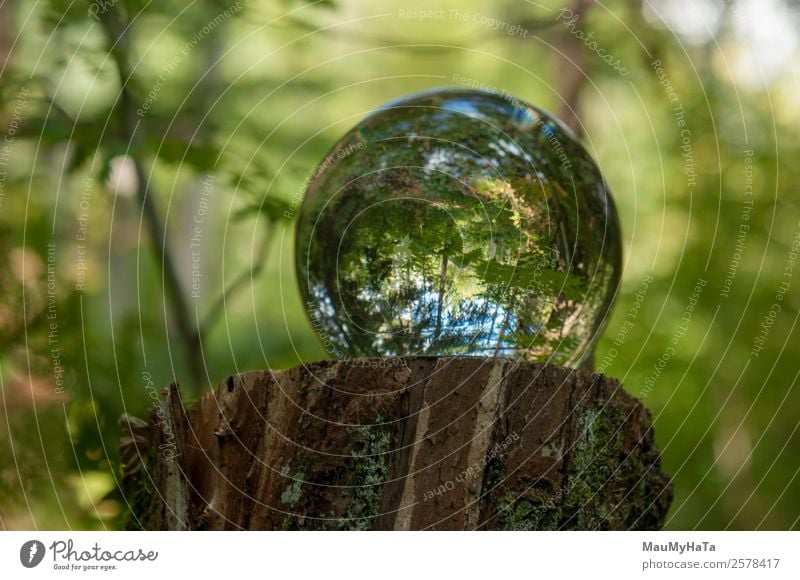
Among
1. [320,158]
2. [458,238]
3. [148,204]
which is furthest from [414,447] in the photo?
[320,158]

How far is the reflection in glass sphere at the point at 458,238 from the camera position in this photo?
2.96m

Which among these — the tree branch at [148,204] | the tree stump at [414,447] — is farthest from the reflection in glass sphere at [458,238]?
the tree branch at [148,204]

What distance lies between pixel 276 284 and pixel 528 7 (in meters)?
7.08

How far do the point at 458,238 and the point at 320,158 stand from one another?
419 centimetres

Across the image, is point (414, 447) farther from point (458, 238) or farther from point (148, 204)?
point (148, 204)

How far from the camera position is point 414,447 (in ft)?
9.29

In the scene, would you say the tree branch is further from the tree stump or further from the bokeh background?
the tree stump

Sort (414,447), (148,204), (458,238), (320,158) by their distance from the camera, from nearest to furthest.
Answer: (414,447)
(458,238)
(148,204)
(320,158)

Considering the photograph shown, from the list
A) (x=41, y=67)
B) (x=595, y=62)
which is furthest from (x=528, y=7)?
(x=41, y=67)

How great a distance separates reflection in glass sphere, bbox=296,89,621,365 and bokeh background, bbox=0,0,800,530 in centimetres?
92

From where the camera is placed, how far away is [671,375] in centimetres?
711

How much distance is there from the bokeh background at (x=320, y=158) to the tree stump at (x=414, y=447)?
3.33 ft

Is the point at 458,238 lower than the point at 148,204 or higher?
lower

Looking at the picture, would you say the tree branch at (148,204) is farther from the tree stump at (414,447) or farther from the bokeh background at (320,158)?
the tree stump at (414,447)
